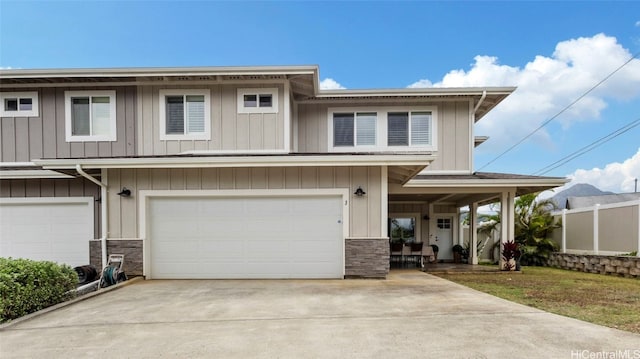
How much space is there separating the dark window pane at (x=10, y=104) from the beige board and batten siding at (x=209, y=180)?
431 cm

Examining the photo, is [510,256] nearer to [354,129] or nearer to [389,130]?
[389,130]

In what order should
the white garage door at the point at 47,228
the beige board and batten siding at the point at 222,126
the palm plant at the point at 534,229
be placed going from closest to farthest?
the white garage door at the point at 47,228, the beige board and batten siding at the point at 222,126, the palm plant at the point at 534,229

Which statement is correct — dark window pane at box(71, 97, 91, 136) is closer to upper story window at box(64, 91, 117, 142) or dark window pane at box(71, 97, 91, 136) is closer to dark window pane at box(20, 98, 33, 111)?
upper story window at box(64, 91, 117, 142)

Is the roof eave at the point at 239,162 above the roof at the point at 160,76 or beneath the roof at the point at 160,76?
beneath

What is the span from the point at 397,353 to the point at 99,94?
32.5ft

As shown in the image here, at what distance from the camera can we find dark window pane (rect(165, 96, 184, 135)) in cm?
940

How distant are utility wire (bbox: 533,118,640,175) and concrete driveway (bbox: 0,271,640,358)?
20.1m

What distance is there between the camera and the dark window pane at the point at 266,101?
30.6 feet

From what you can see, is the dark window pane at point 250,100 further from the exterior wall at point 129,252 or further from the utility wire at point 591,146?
the utility wire at point 591,146

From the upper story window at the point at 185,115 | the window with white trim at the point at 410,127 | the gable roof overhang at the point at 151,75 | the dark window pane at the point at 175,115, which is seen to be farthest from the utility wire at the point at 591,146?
the dark window pane at the point at 175,115

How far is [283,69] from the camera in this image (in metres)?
8.83

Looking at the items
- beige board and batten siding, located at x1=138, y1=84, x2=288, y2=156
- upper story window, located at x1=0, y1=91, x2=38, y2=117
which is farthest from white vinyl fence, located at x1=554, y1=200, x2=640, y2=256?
upper story window, located at x1=0, y1=91, x2=38, y2=117

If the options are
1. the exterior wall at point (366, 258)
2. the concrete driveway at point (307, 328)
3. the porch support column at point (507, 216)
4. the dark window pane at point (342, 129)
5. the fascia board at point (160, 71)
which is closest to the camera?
the concrete driveway at point (307, 328)

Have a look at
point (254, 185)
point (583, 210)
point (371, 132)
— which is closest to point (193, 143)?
point (254, 185)
